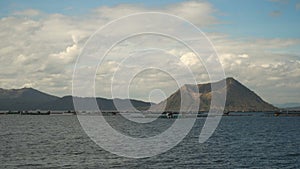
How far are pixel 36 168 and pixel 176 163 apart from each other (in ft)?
73.7

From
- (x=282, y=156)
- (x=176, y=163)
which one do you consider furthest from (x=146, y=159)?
(x=282, y=156)

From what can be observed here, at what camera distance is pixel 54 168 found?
6300 cm

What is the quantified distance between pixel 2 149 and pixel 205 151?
42.6 meters

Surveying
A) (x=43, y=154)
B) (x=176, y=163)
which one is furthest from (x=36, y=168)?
(x=176, y=163)

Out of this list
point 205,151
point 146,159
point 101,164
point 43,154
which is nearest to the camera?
point 101,164

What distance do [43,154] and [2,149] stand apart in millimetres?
13813

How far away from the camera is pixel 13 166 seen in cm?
6550

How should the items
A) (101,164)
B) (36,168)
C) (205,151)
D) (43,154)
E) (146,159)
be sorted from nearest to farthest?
Result: 1. (36,168)
2. (101,164)
3. (146,159)
4. (43,154)
5. (205,151)


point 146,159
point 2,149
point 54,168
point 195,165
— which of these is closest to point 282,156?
point 195,165

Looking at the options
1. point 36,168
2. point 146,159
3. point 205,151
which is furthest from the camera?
point 205,151

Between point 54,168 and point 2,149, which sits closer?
point 54,168

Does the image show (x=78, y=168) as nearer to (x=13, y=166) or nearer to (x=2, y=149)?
(x=13, y=166)

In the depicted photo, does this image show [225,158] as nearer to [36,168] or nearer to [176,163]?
[176,163]

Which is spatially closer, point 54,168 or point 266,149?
point 54,168
